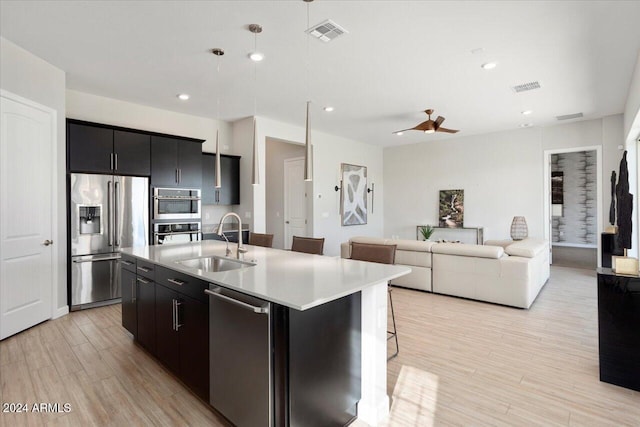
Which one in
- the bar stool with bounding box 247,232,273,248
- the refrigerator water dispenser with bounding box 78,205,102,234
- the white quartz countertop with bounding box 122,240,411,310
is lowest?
the white quartz countertop with bounding box 122,240,411,310

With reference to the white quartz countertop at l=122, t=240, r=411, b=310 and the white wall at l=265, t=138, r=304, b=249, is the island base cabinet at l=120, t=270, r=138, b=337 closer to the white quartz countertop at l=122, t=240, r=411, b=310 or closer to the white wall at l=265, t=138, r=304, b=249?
the white quartz countertop at l=122, t=240, r=411, b=310

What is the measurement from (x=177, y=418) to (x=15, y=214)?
3.00 meters

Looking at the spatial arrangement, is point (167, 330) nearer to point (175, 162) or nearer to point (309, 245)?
point (309, 245)

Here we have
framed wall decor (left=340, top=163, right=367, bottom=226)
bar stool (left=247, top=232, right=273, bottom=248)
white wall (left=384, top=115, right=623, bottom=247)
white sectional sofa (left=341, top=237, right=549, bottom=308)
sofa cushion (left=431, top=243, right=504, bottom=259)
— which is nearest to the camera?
bar stool (left=247, top=232, right=273, bottom=248)

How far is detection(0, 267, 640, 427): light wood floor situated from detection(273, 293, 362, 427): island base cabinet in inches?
17.7

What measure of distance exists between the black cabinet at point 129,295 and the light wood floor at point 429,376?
200 millimetres

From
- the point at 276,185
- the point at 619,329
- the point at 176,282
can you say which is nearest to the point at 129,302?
the point at 176,282

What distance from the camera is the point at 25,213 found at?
3.52 m

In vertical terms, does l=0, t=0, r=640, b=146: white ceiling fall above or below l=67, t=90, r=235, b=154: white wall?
above

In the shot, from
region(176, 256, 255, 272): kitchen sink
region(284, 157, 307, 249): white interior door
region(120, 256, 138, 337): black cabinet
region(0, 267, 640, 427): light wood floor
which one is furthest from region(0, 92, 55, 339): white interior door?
region(284, 157, 307, 249): white interior door

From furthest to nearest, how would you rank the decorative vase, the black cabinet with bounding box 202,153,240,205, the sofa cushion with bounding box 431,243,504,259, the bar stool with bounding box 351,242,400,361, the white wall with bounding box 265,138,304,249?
the white wall with bounding box 265,138,304,249, the decorative vase, the black cabinet with bounding box 202,153,240,205, the sofa cushion with bounding box 431,243,504,259, the bar stool with bounding box 351,242,400,361

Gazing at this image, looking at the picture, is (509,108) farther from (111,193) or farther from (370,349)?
(111,193)

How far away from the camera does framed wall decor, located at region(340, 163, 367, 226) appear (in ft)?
25.8

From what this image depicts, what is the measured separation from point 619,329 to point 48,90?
6.01 m
